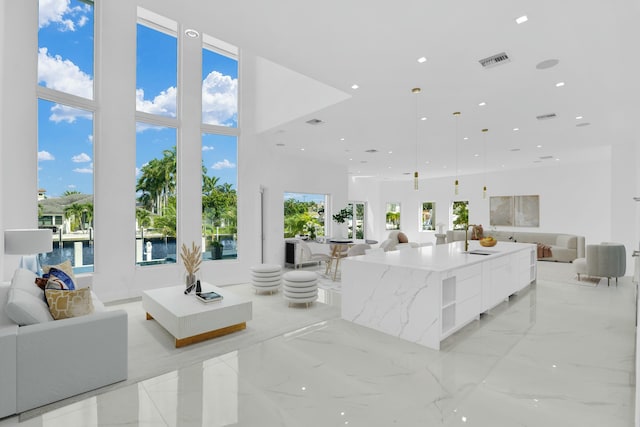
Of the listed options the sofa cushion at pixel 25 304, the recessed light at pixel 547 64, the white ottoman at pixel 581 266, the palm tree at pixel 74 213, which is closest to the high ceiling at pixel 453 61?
the recessed light at pixel 547 64

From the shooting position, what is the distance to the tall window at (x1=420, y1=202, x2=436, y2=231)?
14.4 m

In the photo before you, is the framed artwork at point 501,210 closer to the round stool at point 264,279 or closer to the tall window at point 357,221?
the tall window at point 357,221

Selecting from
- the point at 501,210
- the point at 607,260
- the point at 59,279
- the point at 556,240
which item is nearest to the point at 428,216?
the point at 501,210

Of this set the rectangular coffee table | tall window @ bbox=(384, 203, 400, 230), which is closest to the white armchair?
the rectangular coffee table

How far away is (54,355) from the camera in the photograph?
2.46 metres

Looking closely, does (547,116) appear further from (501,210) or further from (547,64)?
(501,210)

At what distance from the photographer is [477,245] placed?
596 cm

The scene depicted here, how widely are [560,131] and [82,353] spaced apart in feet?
27.6

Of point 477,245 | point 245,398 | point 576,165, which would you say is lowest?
point 245,398

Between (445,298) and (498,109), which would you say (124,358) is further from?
(498,109)

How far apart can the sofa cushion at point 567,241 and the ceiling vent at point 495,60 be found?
27.5ft

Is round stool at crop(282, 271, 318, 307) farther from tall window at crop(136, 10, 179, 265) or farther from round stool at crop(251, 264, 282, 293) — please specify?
tall window at crop(136, 10, 179, 265)

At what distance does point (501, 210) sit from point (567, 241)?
8.62ft

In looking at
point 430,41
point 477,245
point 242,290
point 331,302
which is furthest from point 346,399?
point 477,245
